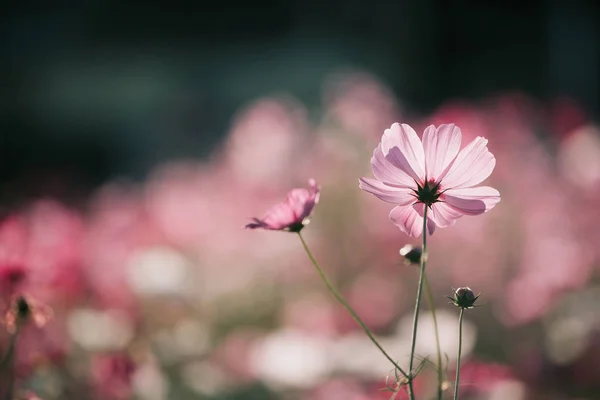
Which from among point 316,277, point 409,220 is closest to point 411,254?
point 409,220

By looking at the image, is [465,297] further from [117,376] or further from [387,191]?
[117,376]

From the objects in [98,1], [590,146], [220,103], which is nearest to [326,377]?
[590,146]

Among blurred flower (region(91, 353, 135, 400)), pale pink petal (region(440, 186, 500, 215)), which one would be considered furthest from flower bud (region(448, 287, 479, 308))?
blurred flower (region(91, 353, 135, 400))

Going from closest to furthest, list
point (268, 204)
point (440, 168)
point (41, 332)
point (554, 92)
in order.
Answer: point (440, 168) → point (41, 332) → point (268, 204) → point (554, 92)

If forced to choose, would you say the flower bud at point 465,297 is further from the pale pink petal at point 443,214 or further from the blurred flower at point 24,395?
the blurred flower at point 24,395

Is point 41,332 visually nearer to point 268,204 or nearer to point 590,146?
point 268,204
